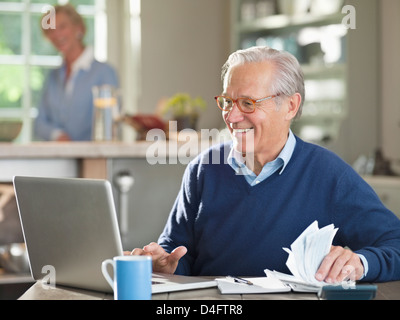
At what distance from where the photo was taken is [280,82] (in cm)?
183

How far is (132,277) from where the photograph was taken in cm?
125

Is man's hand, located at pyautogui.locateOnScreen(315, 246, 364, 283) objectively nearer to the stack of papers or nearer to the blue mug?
the stack of papers

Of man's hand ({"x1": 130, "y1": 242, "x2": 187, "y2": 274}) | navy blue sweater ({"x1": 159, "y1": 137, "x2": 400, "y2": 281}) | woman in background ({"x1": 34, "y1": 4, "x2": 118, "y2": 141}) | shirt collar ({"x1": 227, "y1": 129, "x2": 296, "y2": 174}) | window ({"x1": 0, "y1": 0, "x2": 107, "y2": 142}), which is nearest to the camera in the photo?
man's hand ({"x1": 130, "y1": 242, "x2": 187, "y2": 274})

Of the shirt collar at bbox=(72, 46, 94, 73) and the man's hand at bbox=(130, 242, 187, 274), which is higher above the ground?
the shirt collar at bbox=(72, 46, 94, 73)

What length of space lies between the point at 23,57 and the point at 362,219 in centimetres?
454

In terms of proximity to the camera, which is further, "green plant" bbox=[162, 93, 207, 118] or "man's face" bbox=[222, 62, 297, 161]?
"green plant" bbox=[162, 93, 207, 118]

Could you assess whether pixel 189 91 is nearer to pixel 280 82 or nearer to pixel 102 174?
pixel 102 174

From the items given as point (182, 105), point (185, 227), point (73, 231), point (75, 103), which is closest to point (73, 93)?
point (75, 103)

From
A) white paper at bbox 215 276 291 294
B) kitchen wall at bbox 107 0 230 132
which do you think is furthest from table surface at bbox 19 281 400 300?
kitchen wall at bbox 107 0 230 132

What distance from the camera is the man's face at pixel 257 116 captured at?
1.81 m

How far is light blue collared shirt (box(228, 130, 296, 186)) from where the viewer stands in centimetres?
185

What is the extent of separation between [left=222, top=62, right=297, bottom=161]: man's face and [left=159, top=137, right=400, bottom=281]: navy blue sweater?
0.24ft

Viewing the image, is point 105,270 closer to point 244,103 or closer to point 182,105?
point 244,103
